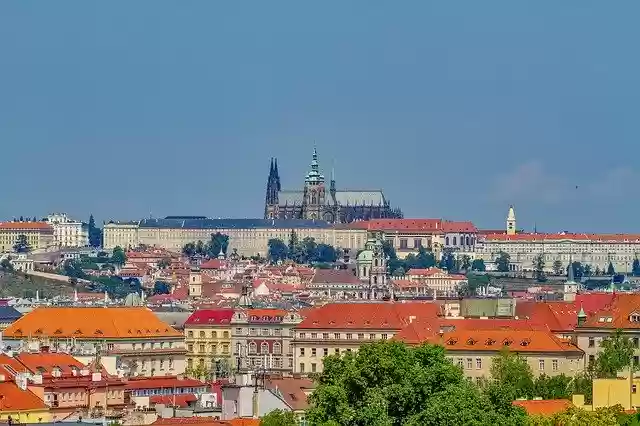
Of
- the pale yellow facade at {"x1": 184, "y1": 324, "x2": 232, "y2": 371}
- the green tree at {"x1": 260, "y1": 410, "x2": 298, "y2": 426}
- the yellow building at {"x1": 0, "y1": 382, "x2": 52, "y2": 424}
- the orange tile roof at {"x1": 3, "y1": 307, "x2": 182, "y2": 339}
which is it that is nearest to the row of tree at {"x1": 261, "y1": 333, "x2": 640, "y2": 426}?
the green tree at {"x1": 260, "y1": 410, "x2": 298, "y2": 426}

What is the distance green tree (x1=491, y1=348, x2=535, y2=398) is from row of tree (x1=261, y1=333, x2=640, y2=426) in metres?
19.4

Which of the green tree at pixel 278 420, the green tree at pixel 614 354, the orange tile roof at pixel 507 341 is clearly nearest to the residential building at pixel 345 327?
the orange tile roof at pixel 507 341

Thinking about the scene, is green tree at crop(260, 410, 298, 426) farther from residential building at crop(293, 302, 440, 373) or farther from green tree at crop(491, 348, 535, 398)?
residential building at crop(293, 302, 440, 373)

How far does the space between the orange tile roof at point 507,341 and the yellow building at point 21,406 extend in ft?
111

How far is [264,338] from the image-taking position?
124 m

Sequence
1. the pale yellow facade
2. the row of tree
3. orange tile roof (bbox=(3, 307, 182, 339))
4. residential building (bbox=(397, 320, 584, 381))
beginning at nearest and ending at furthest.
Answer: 1. the row of tree
2. residential building (bbox=(397, 320, 584, 381))
3. orange tile roof (bbox=(3, 307, 182, 339))
4. the pale yellow facade

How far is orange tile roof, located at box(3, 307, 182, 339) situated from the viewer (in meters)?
105

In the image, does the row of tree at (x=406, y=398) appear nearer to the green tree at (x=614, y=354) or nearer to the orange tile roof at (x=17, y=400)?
the orange tile roof at (x=17, y=400)

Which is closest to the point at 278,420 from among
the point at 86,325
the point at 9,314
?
the point at 86,325

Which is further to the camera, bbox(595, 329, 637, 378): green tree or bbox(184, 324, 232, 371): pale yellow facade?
bbox(184, 324, 232, 371): pale yellow facade

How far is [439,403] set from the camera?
54.6 meters

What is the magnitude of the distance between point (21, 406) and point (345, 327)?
183ft

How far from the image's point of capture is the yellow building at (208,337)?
406 feet

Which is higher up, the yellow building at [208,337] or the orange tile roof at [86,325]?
the orange tile roof at [86,325]
